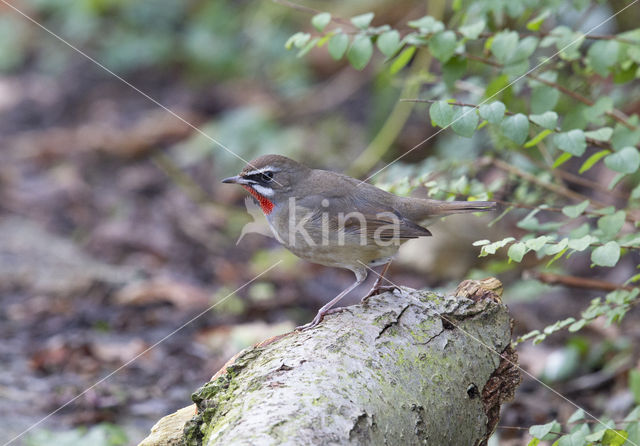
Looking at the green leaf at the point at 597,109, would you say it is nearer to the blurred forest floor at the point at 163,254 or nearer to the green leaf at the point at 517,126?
the green leaf at the point at 517,126

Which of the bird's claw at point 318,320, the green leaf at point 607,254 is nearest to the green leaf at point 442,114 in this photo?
the green leaf at point 607,254

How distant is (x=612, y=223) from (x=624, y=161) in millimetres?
291

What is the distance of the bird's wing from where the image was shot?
4.02 m

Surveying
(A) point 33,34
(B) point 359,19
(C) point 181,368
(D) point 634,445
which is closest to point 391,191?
(B) point 359,19

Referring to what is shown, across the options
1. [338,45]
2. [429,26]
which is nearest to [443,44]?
[429,26]

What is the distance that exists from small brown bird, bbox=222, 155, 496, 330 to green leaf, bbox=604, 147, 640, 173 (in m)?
0.75

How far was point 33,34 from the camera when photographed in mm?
12320

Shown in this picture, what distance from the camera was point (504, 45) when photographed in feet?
11.7

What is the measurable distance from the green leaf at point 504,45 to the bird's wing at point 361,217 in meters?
1.03

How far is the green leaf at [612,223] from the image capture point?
10.5ft

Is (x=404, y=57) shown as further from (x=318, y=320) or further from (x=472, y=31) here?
(x=318, y=320)

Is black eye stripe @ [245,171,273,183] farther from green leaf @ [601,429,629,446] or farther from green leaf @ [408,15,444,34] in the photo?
green leaf @ [601,429,629,446]

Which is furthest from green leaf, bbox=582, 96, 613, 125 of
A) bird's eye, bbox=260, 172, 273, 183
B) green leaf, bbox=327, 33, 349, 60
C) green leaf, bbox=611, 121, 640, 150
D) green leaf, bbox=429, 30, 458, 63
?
bird's eye, bbox=260, 172, 273, 183

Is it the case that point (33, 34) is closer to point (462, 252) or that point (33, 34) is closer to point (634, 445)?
point (462, 252)
